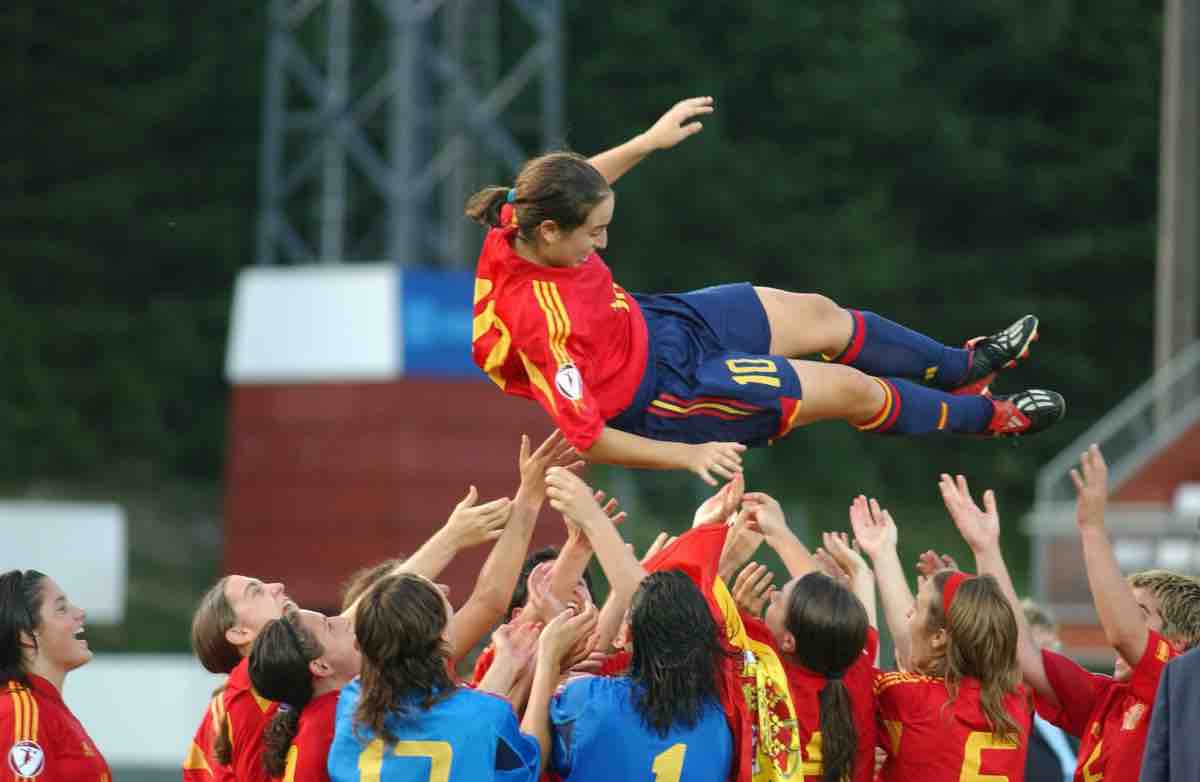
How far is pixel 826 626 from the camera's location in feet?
15.4

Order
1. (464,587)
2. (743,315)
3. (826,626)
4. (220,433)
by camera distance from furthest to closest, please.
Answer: (220,433)
(464,587)
(743,315)
(826,626)

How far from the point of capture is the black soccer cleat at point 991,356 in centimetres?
576

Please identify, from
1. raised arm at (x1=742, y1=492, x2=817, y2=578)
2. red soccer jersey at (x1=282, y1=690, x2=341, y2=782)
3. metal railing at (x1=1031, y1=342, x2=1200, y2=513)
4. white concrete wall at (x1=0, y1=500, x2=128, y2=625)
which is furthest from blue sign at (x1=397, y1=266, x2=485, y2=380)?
red soccer jersey at (x1=282, y1=690, x2=341, y2=782)

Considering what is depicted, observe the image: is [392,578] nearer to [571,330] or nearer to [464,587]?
[571,330]

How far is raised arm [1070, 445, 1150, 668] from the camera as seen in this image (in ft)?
15.7

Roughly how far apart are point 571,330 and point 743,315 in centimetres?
65

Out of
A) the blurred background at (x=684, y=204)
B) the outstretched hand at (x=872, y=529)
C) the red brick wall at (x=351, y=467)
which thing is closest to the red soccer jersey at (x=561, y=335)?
the outstretched hand at (x=872, y=529)

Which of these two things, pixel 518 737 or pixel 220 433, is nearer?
pixel 518 737

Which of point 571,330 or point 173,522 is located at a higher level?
point 571,330

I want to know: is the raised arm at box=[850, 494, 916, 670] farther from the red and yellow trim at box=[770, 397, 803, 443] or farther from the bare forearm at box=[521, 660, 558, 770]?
the bare forearm at box=[521, 660, 558, 770]

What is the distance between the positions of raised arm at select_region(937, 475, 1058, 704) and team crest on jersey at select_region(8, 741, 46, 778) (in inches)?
96.3

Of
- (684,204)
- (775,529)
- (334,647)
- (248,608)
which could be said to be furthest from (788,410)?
(684,204)

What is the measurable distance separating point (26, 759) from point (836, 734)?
204cm

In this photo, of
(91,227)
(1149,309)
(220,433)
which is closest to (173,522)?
(220,433)
